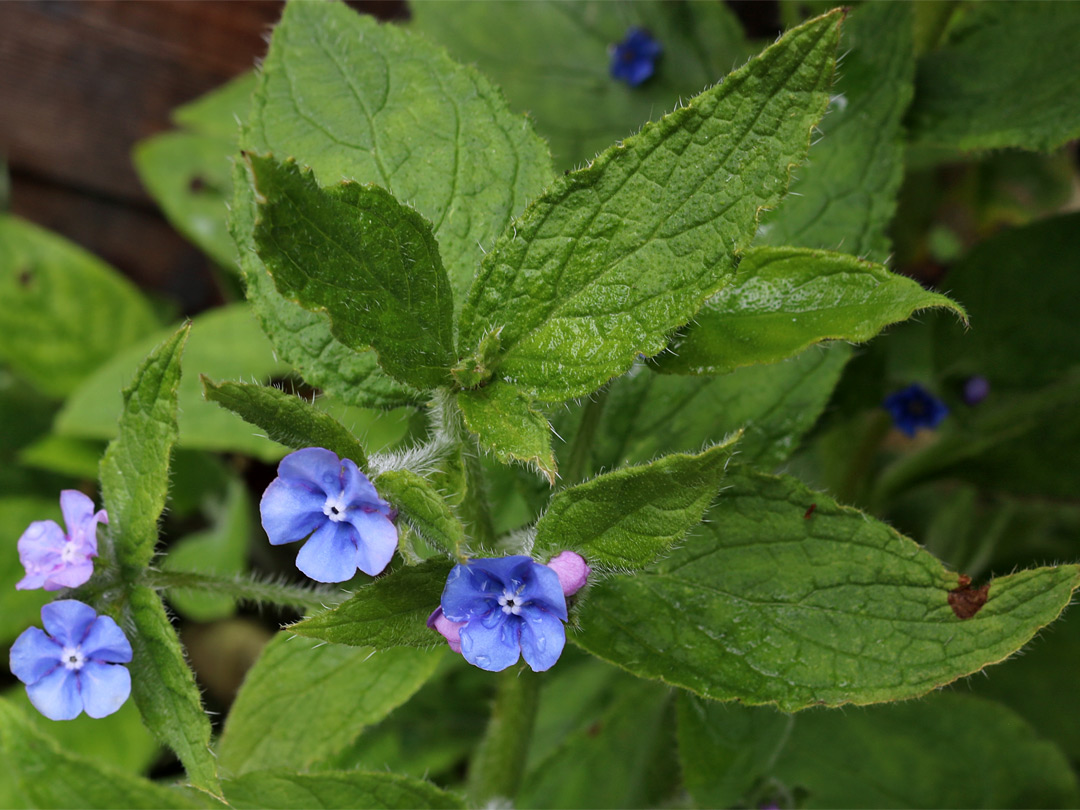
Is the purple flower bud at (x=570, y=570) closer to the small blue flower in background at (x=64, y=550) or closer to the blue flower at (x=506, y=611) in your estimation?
the blue flower at (x=506, y=611)

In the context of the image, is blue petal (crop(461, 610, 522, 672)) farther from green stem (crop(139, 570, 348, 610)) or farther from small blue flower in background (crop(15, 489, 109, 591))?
small blue flower in background (crop(15, 489, 109, 591))

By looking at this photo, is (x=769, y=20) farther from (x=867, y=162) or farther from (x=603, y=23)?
(x=867, y=162)

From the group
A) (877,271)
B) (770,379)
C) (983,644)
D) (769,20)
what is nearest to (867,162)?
(770,379)

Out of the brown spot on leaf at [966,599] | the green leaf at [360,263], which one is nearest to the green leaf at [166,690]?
the green leaf at [360,263]

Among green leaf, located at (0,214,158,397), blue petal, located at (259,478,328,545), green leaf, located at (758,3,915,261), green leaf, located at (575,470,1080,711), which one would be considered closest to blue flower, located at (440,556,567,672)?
blue petal, located at (259,478,328,545)

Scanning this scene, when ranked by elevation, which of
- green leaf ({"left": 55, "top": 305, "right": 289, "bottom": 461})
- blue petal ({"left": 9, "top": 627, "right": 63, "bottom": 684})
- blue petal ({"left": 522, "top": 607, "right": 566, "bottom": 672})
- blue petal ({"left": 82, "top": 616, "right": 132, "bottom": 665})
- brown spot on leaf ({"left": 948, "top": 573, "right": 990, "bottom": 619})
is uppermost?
green leaf ({"left": 55, "top": 305, "right": 289, "bottom": 461})

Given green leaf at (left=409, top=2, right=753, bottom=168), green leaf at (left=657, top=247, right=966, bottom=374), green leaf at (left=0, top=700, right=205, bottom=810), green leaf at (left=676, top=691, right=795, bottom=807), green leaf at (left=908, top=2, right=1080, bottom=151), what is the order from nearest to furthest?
green leaf at (left=657, top=247, right=966, bottom=374) → green leaf at (left=0, top=700, right=205, bottom=810) → green leaf at (left=676, top=691, right=795, bottom=807) → green leaf at (left=908, top=2, right=1080, bottom=151) → green leaf at (left=409, top=2, right=753, bottom=168)

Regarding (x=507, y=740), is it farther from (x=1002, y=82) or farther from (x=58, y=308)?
(x=58, y=308)
